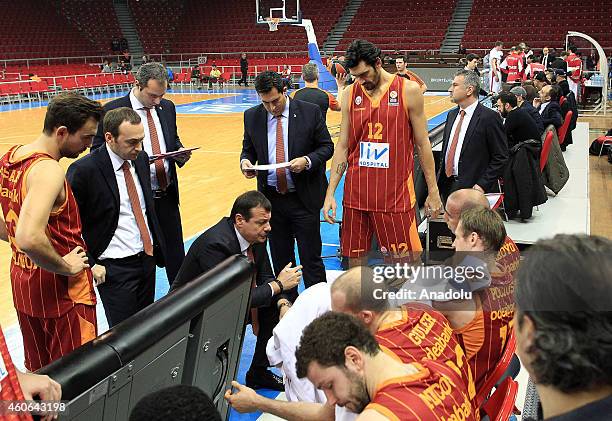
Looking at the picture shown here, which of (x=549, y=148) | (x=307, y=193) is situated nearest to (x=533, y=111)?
(x=549, y=148)

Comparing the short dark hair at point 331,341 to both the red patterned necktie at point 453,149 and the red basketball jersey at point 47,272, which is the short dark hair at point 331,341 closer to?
the red basketball jersey at point 47,272

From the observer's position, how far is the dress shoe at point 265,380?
4.04 m

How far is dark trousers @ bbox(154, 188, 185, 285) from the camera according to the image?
4.62 metres

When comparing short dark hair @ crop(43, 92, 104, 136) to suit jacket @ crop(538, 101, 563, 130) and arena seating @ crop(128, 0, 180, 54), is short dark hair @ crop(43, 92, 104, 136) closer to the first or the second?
suit jacket @ crop(538, 101, 563, 130)

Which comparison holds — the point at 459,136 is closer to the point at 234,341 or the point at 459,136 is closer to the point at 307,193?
the point at 307,193

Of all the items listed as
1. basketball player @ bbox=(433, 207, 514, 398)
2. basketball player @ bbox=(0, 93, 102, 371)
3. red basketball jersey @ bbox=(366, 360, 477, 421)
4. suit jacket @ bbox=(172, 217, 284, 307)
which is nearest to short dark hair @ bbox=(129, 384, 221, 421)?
red basketball jersey @ bbox=(366, 360, 477, 421)

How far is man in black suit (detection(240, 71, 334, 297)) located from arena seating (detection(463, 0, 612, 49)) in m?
25.6

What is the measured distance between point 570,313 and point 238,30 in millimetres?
35088

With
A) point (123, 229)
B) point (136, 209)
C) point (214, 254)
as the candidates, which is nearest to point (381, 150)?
point (214, 254)

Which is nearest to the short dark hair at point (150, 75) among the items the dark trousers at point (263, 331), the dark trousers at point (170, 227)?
the dark trousers at point (170, 227)

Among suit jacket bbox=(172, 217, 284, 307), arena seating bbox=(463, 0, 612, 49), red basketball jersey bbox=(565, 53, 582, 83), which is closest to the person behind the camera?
suit jacket bbox=(172, 217, 284, 307)

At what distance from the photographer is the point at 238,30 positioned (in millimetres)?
34469

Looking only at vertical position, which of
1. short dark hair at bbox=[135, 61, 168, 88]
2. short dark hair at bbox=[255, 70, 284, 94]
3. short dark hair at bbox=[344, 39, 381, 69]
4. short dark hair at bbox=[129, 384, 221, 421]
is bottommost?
short dark hair at bbox=[129, 384, 221, 421]

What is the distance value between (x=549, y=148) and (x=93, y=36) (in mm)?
31521
